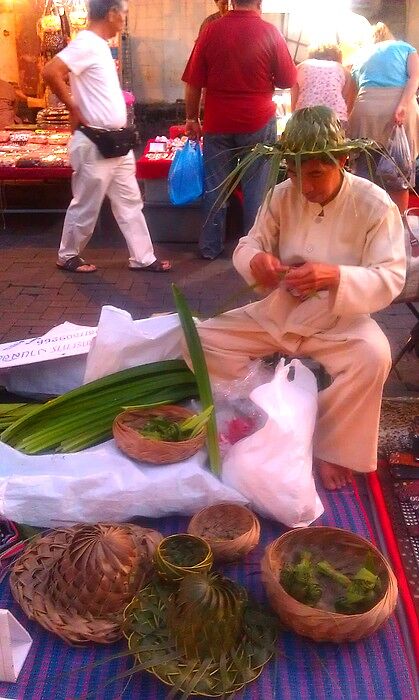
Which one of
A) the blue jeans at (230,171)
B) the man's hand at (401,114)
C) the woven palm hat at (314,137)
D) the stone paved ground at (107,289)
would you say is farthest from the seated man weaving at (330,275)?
the man's hand at (401,114)

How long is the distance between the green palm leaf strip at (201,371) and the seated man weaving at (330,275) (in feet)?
0.58

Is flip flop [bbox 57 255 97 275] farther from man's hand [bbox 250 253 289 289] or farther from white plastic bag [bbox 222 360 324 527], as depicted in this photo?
white plastic bag [bbox 222 360 324 527]

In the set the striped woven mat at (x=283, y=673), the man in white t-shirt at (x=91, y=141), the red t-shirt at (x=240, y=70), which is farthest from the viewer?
the red t-shirt at (x=240, y=70)

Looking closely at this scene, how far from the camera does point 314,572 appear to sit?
2.06m

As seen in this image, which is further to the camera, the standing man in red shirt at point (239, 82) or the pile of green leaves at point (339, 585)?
the standing man in red shirt at point (239, 82)

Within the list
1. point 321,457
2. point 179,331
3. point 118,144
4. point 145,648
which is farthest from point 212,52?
point 145,648

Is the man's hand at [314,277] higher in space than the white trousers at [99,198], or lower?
higher

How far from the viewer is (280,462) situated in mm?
2291

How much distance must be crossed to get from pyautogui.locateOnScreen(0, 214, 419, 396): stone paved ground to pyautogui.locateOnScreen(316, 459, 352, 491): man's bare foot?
983 mm

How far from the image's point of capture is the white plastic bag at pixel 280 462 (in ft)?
7.48

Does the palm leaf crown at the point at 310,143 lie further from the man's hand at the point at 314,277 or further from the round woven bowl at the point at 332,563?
the round woven bowl at the point at 332,563

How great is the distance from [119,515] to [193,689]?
77cm

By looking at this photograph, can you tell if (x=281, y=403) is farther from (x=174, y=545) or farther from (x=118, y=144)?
(x=118, y=144)

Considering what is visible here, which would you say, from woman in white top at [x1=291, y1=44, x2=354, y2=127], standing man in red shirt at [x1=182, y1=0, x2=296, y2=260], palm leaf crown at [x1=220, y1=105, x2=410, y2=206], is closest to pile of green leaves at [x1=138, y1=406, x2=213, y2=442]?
palm leaf crown at [x1=220, y1=105, x2=410, y2=206]
